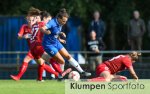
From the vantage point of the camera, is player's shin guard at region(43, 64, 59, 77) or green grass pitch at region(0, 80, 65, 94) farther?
player's shin guard at region(43, 64, 59, 77)

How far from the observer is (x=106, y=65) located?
17.4 m

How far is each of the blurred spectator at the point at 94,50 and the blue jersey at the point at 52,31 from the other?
462cm

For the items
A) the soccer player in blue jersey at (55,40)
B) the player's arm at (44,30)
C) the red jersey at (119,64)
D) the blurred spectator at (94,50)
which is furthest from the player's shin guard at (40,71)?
the blurred spectator at (94,50)

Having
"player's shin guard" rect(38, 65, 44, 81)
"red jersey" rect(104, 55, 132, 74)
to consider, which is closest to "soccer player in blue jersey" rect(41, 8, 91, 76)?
"player's shin guard" rect(38, 65, 44, 81)

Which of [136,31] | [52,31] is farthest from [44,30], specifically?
[136,31]

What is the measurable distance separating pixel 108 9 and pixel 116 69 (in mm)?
13848

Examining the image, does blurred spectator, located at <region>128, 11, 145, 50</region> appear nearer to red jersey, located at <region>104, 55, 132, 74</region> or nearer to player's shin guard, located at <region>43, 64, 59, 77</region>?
player's shin guard, located at <region>43, 64, 59, 77</region>

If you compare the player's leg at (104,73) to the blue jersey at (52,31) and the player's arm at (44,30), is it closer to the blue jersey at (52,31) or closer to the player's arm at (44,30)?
the player's arm at (44,30)

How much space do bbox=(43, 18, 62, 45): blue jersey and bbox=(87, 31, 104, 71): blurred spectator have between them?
462cm

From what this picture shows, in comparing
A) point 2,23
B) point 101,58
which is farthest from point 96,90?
point 2,23

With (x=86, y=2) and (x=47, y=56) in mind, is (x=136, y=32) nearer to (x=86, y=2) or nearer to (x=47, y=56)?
(x=86, y=2)

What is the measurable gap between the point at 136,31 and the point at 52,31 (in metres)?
8.33

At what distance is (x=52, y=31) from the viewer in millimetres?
18328

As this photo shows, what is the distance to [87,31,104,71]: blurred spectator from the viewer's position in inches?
924
